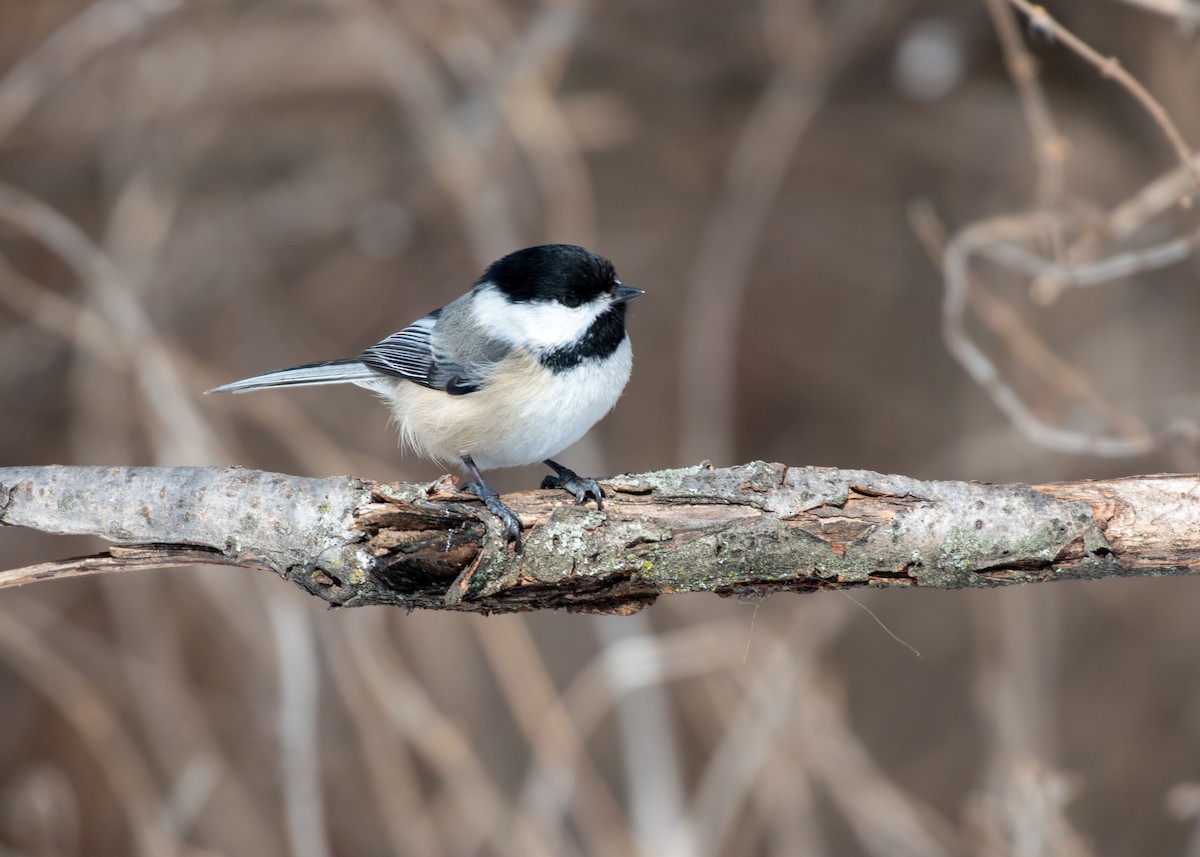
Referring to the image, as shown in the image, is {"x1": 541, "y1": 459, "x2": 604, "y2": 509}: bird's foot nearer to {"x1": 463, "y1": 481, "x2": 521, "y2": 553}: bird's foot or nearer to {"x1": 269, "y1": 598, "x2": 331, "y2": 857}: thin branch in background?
{"x1": 463, "y1": 481, "x2": 521, "y2": 553}: bird's foot

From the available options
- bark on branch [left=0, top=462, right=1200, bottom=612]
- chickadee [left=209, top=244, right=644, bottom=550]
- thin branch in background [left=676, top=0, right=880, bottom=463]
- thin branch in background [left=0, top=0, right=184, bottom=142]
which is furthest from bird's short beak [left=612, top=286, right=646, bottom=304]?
thin branch in background [left=0, top=0, right=184, bottom=142]

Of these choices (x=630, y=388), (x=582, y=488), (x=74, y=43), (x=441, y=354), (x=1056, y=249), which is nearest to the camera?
(x=582, y=488)

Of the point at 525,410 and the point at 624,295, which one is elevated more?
the point at 624,295

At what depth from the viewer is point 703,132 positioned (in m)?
4.24

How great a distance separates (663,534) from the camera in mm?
1639

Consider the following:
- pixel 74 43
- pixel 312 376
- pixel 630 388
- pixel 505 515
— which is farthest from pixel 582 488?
pixel 630 388

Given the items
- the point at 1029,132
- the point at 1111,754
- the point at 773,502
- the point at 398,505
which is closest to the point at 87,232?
the point at 398,505

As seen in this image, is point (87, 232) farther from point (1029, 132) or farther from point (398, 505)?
point (1029, 132)

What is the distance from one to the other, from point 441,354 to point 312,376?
13.6 inches

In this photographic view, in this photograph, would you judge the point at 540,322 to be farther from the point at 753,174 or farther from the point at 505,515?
the point at 753,174

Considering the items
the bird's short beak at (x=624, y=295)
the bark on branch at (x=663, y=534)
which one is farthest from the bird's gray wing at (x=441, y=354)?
the bark on branch at (x=663, y=534)

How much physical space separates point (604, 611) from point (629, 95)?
2785 millimetres

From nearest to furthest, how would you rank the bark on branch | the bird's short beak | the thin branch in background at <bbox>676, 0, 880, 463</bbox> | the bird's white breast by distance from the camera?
the bark on branch
the bird's white breast
the bird's short beak
the thin branch in background at <bbox>676, 0, 880, 463</bbox>

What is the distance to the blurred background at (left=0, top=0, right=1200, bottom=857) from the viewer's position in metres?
3.02
